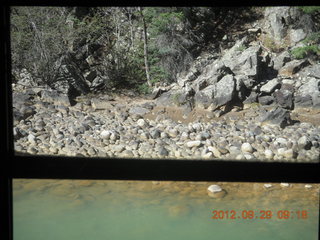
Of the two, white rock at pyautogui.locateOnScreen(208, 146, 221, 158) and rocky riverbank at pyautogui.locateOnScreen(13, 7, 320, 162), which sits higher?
rocky riverbank at pyautogui.locateOnScreen(13, 7, 320, 162)

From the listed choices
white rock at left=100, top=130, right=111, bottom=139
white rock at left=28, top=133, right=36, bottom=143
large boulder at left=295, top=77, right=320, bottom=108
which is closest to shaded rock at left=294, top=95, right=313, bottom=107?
large boulder at left=295, top=77, right=320, bottom=108

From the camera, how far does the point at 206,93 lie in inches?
202

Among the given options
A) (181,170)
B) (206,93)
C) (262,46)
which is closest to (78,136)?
(206,93)

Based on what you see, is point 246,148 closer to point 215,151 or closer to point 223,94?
point 215,151

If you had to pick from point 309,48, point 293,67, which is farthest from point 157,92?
point 309,48

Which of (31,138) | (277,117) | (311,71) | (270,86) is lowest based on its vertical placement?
(31,138)

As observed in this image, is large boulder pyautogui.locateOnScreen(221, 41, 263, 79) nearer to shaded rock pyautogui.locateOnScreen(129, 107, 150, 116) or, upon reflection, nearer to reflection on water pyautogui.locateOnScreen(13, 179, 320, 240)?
shaded rock pyautogui.locateOnScreen(129, 107, 150, 116)

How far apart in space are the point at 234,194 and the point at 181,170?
294 centimetres

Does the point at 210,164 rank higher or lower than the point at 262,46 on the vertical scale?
lower

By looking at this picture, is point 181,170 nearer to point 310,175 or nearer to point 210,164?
point 210,164

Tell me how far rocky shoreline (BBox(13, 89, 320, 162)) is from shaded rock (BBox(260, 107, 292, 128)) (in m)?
0.05
